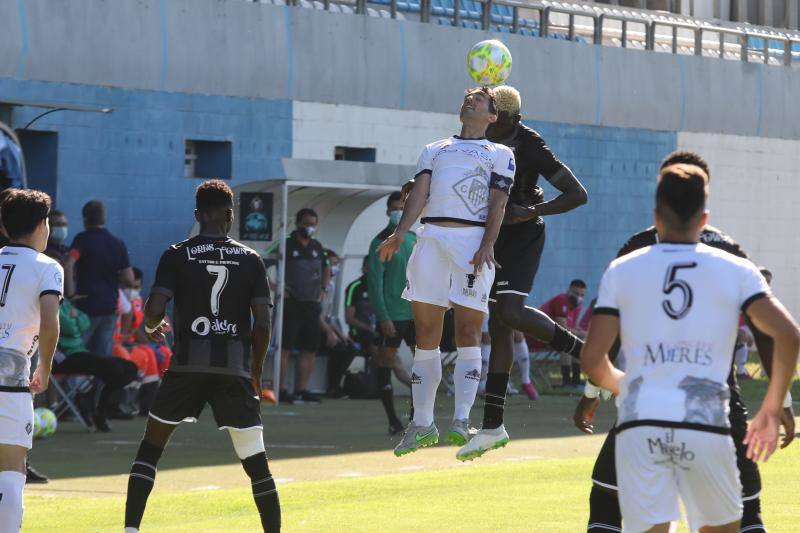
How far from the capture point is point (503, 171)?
10.1 m

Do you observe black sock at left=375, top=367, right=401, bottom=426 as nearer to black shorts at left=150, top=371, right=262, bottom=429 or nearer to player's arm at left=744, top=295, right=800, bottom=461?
black shorts at left=150, top=371, right=262, bottom=429

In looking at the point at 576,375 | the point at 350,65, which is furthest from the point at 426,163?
the point at 350,65

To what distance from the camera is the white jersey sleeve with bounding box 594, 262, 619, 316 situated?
6477 millimetres

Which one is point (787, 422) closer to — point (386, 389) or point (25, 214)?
point (25, 214)

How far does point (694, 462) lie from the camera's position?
6340 millimetres

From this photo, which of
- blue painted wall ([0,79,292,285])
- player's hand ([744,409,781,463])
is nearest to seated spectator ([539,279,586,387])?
blue painted wall ([0,79,292,285])

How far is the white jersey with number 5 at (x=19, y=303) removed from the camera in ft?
29.2

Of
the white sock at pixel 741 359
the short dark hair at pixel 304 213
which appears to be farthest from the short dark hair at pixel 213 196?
the white sock at pixel 741 359

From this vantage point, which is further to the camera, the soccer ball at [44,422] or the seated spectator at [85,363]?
the seated spectator at [85,363]

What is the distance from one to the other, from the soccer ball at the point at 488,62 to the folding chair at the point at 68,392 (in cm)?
789

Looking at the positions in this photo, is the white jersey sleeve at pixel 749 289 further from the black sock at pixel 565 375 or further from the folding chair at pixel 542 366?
the black sock at pixel 565 375

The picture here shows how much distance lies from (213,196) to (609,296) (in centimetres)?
387

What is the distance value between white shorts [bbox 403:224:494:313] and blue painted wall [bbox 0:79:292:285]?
1217 cm

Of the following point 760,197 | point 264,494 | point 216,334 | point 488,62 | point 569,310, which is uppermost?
point 760,197
